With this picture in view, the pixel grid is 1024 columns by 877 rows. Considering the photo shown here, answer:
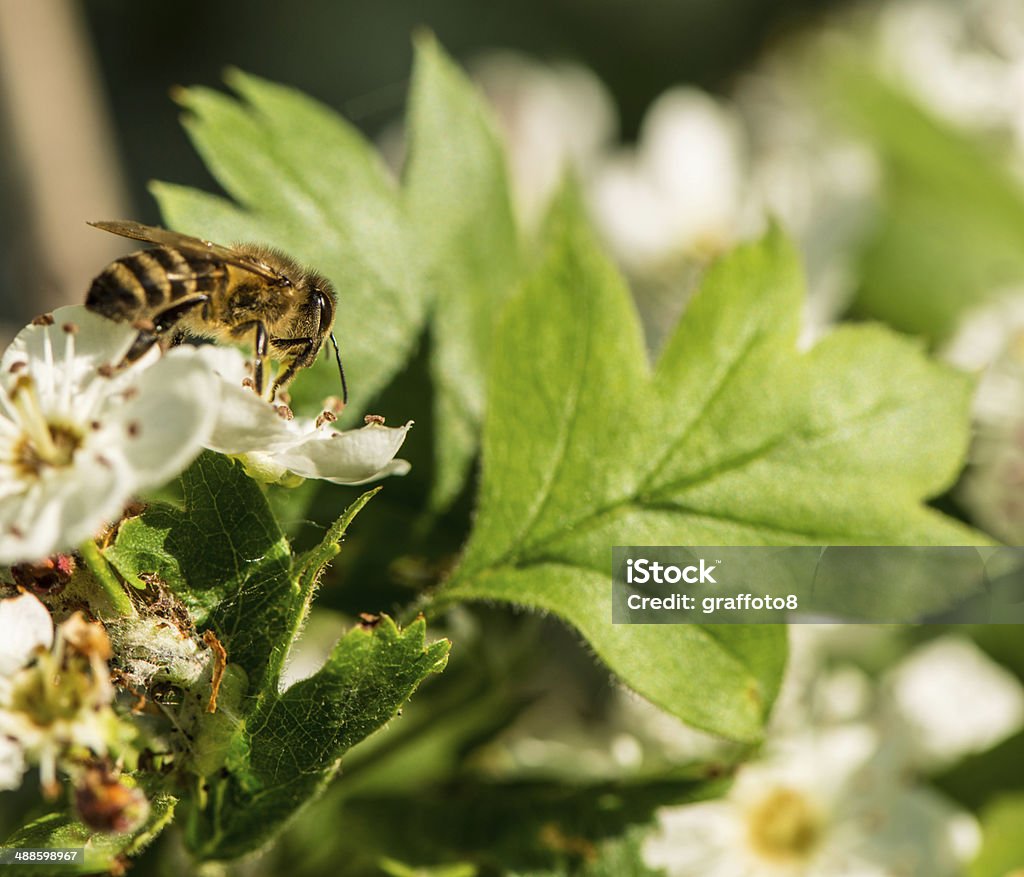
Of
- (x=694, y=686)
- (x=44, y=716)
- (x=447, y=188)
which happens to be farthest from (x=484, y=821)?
(x=447, y=188)

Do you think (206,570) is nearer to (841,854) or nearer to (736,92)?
(841,854)

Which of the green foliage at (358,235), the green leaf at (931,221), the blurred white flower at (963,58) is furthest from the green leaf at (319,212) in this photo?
the blurred white flower at (963,58)

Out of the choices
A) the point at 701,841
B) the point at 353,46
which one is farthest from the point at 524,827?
the point at 353,46

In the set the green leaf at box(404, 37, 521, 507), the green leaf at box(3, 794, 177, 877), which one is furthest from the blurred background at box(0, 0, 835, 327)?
the green leaf at box(3, 794, 177, 877)

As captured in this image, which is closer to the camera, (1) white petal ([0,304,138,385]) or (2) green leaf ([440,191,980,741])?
(1) white petal ([0,304,138,385])

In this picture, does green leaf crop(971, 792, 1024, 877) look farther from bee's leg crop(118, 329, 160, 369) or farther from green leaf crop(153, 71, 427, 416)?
bee's leg crop(118, 329, 160, 369)
